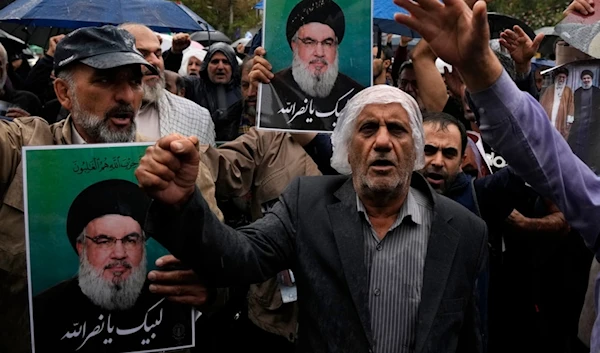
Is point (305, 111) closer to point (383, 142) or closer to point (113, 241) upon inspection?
point (383, 142)

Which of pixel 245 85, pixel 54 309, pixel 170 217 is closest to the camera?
pixel 170 217

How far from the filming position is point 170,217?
2.02 m

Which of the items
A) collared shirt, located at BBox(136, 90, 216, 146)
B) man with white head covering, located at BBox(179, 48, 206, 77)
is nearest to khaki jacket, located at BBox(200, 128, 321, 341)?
collared shirt, located at BBox(136, 90, 216, 146)

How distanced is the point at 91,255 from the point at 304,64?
1.42 meters

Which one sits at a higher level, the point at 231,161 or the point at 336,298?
the point at 231,161

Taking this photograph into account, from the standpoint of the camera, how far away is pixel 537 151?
1.70 m

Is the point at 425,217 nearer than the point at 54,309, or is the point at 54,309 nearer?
the point at 54,309

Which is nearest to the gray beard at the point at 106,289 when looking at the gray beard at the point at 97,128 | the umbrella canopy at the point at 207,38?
the gray beard at the point at 97,128

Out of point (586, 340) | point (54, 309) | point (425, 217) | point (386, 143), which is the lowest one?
point (586, 340)

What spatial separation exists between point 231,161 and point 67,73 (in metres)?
1.15

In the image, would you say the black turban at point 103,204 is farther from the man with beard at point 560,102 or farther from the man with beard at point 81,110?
the man with beard at point 560,102

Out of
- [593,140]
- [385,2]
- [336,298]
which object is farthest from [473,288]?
[385,2]

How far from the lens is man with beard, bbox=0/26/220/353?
2564 millimetres

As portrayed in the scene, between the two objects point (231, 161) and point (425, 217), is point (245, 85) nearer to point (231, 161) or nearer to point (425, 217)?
point (231, 161)
